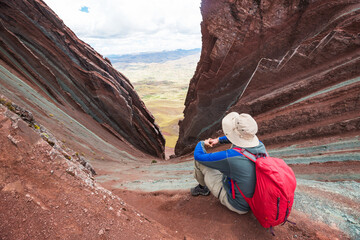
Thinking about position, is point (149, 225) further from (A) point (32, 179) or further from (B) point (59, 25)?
(B) point (59, 25)

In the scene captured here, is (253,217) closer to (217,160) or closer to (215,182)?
(215,182)

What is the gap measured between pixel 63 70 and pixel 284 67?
22953mm

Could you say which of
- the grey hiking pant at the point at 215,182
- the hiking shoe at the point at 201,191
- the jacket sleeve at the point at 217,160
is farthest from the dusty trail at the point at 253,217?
the jacket sleeve at the point at 217,160

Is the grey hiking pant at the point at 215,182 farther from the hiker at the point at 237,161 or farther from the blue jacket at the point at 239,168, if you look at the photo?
the blue jacket at the point at 239,168

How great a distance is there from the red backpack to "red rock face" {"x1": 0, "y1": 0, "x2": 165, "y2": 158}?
19584mm

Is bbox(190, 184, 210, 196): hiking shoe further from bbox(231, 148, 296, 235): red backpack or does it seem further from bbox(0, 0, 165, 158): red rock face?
bbox(0, 0, 165, 158): red rock face

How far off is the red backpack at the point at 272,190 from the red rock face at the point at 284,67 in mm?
8240

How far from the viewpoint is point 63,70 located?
A: 2252cm

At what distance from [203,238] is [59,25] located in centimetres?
2656

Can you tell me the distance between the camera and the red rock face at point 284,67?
413 inches

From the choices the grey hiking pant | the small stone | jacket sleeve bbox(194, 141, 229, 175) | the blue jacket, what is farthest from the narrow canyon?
jacket sleeve bbox(194, 141, 229, 175)

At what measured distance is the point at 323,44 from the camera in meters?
12.2

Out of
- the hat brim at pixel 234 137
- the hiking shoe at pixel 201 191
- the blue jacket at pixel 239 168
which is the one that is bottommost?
the hiking shoe at pixel 201 191

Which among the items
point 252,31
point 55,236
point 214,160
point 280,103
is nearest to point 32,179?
point 55,236
